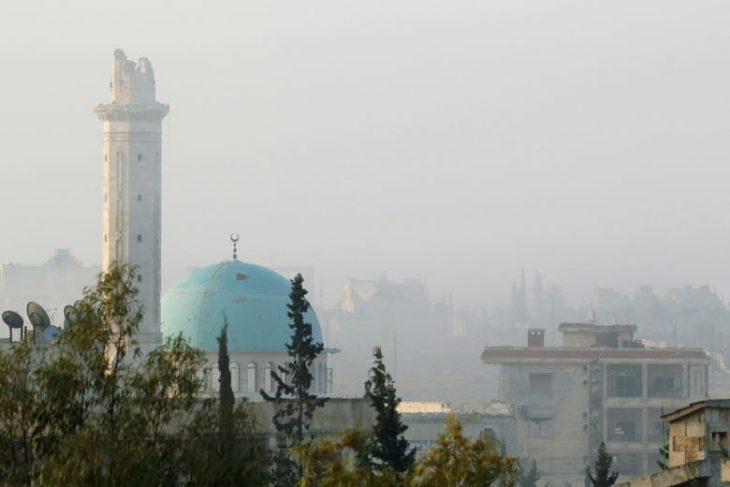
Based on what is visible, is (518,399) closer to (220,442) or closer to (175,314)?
(175,314)

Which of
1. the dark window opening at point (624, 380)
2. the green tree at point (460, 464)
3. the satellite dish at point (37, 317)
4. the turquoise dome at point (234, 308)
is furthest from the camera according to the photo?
the dark window opening at point (624, 380)

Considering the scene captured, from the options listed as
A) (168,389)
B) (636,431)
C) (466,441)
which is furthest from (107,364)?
(636,431)

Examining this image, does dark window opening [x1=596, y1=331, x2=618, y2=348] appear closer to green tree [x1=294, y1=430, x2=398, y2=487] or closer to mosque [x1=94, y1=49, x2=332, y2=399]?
mosque [x1=94, y1=49, x2=332, y2=399]

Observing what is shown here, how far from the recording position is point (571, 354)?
183 metres

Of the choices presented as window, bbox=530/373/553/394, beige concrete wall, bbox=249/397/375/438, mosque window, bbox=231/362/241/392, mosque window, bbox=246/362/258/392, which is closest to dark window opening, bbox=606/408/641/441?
window, bbox=530/373/553/394

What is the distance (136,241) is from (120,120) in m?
4.95

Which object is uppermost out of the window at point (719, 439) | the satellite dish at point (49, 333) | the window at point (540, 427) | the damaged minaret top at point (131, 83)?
the damaged minaret top at point (131, 83)

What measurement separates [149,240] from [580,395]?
5659cm

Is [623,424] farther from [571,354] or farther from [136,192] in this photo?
[136,192]

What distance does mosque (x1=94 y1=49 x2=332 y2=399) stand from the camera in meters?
131

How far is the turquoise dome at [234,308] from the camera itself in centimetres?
13562

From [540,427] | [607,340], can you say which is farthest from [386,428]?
[607,340]

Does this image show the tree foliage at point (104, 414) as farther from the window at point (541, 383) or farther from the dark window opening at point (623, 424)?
the window at point (541, 383)

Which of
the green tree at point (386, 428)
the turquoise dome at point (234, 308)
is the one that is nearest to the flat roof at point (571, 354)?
the turquoise dome at point (234, 308)
